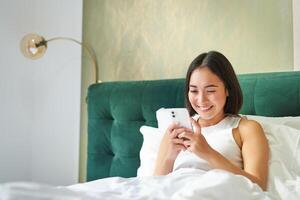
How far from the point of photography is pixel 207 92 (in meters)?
1.34

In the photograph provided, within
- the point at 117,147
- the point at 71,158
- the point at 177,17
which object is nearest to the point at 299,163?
the point at 117,147

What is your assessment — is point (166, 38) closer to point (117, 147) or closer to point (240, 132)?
point (117, 147)

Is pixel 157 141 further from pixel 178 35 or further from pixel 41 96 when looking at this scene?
pixel 41 96

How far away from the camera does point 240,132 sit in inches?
51.3

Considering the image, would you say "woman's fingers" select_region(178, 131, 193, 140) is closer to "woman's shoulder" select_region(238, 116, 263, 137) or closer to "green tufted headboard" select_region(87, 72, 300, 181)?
"woman's shoulder" select_region(238, 116, 263, 137)

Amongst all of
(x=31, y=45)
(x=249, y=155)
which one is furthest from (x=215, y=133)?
(x=31, y=45)

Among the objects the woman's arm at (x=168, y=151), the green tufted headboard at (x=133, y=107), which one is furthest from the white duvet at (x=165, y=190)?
the green tufted headboard at (x=133, y=107)

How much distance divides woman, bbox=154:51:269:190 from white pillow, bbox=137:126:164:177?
0.14m

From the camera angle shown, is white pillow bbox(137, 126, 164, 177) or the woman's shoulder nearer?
the woman's shoulder

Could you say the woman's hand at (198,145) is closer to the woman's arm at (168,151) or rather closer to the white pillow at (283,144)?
the woman's arm at (168,151)

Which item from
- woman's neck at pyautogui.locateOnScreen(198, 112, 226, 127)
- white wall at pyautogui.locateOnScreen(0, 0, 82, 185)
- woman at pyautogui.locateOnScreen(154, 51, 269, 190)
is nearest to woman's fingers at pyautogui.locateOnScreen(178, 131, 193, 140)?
woman at pyautogui.locateOnScreen(154, 51, 269, 190)

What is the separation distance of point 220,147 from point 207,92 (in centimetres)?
20

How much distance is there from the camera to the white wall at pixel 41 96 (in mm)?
2426

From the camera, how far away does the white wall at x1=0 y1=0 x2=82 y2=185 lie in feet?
7.96
